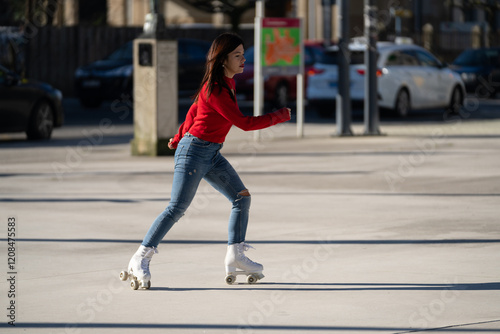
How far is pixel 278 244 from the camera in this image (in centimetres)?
927

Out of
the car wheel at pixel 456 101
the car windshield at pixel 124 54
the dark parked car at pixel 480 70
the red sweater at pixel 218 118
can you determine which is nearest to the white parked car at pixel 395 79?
the car wheel at pixel 456 101

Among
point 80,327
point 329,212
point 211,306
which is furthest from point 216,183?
point 329,212

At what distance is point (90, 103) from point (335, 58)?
295 inches

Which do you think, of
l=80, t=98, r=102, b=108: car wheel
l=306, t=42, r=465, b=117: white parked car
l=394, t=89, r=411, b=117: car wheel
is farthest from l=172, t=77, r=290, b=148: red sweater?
l=80, t=98, r=102, b=108: car wheel

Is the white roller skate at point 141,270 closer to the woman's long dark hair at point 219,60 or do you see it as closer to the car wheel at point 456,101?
the woman's long dark hair at point 219,60

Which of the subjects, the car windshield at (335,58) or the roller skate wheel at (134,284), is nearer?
the roller skate wheel at (134,284)

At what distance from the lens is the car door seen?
2488 centimetres

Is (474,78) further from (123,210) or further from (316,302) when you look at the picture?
(316,302)

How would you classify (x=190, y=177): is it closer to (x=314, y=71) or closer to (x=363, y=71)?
(x=363, y=71)

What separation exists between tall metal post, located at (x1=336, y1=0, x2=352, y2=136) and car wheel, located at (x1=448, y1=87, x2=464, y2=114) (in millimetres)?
6105

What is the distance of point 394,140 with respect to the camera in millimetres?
18984

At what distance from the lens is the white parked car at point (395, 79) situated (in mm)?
23812

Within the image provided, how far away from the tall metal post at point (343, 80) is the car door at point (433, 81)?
197 inches

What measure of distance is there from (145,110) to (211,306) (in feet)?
34.0
